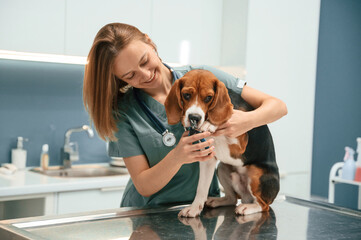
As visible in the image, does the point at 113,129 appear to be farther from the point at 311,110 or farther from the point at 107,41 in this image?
the point at 311,110

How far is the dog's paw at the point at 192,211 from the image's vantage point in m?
1.43

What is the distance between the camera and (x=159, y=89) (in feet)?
5.55

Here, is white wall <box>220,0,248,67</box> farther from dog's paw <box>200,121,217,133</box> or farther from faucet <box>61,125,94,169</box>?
dog's paw <box>200,121,217,133</box>

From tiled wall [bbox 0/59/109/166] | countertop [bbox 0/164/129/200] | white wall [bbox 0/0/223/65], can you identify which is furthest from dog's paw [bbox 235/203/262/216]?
tiled wall [bbox 0/59/109/166]

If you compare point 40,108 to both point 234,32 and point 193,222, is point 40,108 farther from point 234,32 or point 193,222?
point 193,222

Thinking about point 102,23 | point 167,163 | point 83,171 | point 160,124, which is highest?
point 102,23

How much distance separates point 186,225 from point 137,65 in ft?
1.75

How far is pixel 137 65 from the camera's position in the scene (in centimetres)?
149

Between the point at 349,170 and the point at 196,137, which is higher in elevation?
the point at 196,137

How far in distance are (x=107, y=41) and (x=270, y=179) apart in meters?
0.71

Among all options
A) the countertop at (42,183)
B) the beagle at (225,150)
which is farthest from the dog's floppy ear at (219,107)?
the countertop at (42,183)

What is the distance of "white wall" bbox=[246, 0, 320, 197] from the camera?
343cm

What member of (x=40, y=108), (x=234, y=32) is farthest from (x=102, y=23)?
(x=234, y=32)

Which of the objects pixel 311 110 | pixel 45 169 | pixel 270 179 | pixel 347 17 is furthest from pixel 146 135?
pixel 347 17
